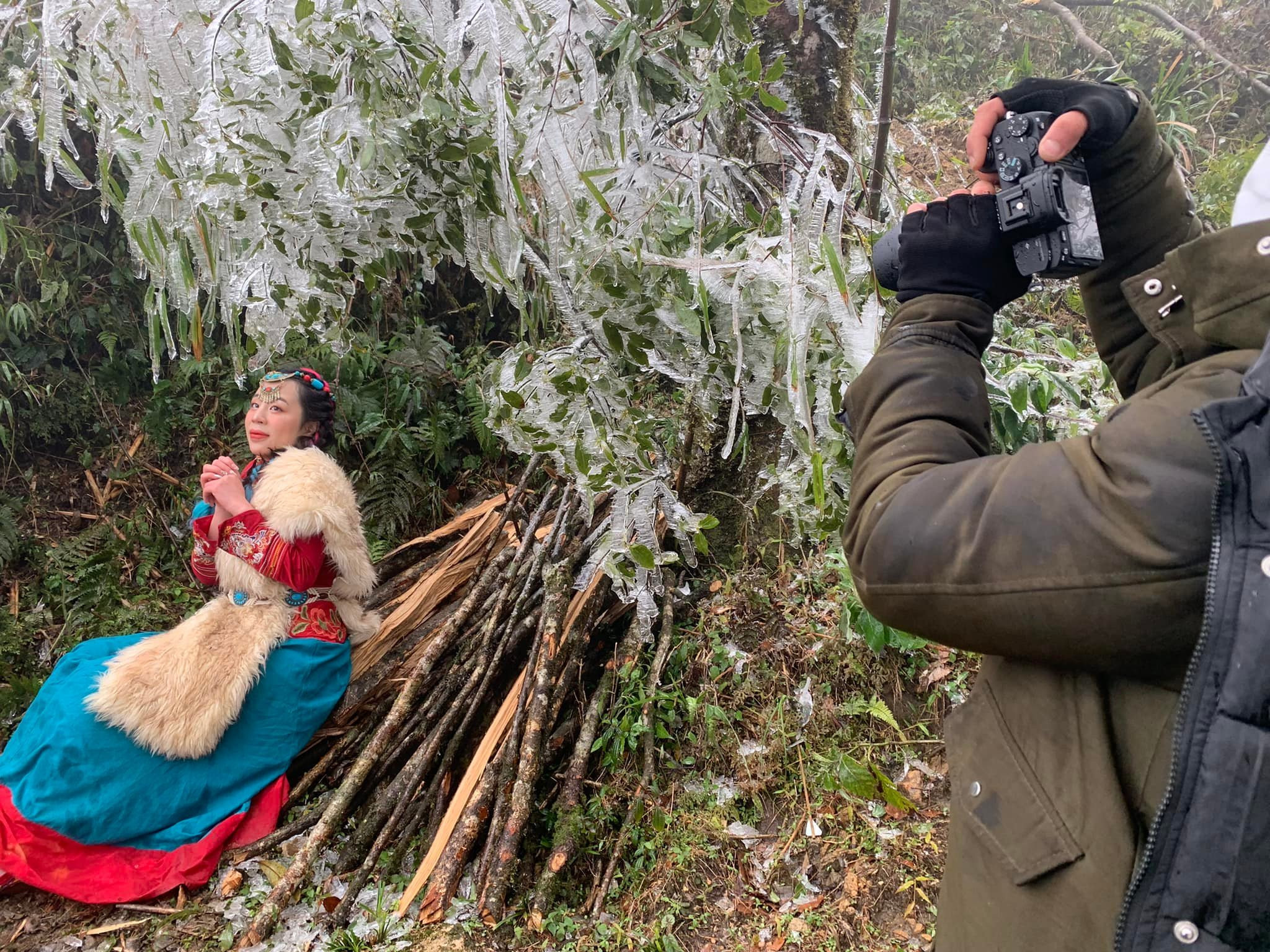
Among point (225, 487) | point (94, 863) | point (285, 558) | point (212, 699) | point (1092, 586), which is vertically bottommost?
point (94, 863)

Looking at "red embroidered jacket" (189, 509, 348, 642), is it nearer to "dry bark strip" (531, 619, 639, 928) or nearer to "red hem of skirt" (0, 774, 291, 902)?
"red hem of skirt" (0, 774, 291, 902)

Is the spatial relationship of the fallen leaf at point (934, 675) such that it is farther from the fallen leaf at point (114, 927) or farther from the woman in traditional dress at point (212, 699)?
the fallen leaf at point (114, 927)

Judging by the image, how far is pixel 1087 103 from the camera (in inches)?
40.6

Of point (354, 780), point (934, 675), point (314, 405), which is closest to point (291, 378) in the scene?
point (314, 405)

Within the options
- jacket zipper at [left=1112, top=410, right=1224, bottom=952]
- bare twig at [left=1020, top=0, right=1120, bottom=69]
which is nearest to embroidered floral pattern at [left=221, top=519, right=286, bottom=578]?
jacket zipper at [left=1112, top=410, right=1224, bottom=952]

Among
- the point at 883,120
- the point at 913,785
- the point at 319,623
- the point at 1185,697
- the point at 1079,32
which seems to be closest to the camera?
the point at 1185,697

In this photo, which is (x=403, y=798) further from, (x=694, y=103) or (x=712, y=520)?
(x=694, y=103)

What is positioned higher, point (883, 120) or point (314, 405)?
point (883, 120)

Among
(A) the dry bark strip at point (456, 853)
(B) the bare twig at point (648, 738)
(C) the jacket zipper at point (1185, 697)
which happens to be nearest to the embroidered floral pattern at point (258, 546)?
(A) the dry bark strip at point (456, 853)

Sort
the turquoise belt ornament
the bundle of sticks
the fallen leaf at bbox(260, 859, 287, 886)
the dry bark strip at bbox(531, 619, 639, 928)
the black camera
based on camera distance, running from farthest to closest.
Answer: the turquoise belt ornament < the fallen leaf at bbox(260, 859, 287, 886) < the bundle of sticks < the dry bark strip at bbox(531, 619, 639, 928) < the black camera

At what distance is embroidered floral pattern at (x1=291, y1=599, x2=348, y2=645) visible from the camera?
2814 mm

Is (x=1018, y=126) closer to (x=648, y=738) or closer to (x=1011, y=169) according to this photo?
(x=1011, y=169)

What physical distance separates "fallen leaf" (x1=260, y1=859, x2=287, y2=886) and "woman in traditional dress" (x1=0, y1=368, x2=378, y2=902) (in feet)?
0.39

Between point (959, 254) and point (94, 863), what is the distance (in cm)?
307
